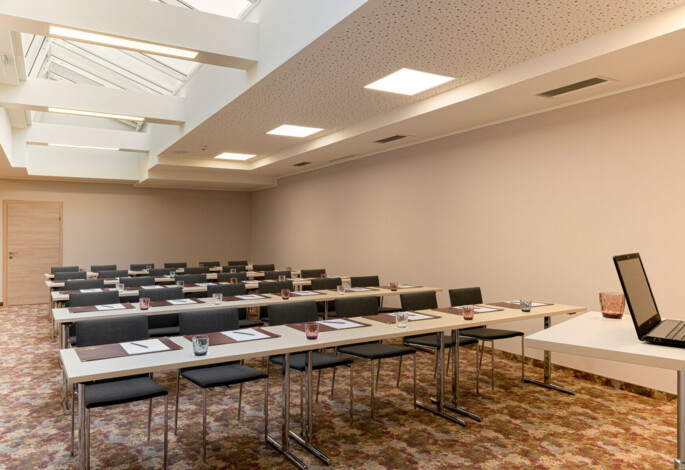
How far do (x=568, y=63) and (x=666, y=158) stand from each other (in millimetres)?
1401

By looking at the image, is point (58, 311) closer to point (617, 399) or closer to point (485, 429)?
point (485, 429)

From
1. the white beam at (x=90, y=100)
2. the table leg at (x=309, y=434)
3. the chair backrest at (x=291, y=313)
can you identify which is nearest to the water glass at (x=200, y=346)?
the table leg at (x=309, y=434)

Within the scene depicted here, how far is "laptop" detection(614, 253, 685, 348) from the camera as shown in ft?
5.28

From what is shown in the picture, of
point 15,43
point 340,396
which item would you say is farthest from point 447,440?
point 15,43

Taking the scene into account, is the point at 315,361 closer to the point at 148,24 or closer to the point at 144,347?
the point at 144,347

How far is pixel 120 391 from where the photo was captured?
2961 mm

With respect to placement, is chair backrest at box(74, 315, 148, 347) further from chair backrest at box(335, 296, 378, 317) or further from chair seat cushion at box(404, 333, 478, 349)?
chair seat cushion at box(404, 333, 478, 349)

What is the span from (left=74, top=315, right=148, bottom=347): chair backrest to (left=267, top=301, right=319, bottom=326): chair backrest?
101 cm

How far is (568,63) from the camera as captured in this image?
3.98 meters

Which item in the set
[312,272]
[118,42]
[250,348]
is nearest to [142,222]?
[312,272]

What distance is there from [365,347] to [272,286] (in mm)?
2149

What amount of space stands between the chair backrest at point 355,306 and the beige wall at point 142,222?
912 cm

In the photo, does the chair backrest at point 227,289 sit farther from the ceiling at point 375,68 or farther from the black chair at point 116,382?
the ceiling at point 375,68

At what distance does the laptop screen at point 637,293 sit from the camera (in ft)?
5.46
